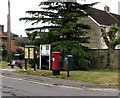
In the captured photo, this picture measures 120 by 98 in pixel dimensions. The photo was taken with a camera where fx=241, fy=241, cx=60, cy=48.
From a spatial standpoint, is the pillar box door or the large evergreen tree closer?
the pillar box door

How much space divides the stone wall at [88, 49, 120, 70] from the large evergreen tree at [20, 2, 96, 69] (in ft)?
4.18

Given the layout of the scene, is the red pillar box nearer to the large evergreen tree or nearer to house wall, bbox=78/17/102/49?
the large evergreen tree

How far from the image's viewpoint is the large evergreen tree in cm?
2042

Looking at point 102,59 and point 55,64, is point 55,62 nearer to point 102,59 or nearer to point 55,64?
point 55,64

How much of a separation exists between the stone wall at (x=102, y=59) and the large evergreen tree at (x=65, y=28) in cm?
127

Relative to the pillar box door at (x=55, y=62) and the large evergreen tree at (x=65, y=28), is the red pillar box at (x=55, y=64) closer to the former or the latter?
the pillar box door at (x=55, y=62)

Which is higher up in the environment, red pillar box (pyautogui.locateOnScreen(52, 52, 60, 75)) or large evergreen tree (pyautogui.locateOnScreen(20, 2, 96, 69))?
large evergreen tree (pyautogui.locateOnScreen(20, 2, 96, 69))

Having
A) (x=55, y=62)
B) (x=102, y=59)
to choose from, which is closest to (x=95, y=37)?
(x=102, y=59)

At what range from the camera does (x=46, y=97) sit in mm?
8266

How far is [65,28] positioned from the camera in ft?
67.2

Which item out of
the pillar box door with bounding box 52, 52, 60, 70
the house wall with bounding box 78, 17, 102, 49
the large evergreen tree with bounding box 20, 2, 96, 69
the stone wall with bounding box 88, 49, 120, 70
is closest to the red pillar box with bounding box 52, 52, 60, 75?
the pillar box door with bounding box 52, 52, 60, 70

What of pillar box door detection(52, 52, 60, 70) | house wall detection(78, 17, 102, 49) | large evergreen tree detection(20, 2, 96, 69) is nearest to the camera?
pillar box door detection(52, 52, 60, 70)

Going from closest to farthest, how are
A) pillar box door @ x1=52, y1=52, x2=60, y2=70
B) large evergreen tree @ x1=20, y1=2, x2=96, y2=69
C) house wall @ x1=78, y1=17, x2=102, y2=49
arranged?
pillar box door @ x1=52, y1=52, x2=60, y2=70 < large evergreen tree @ x1=20, y1=2, x2=96, y2=69 < house wall @ x1=78, y1=17, x2=102, y2=49

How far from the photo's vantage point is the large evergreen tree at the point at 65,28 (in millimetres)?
20422
